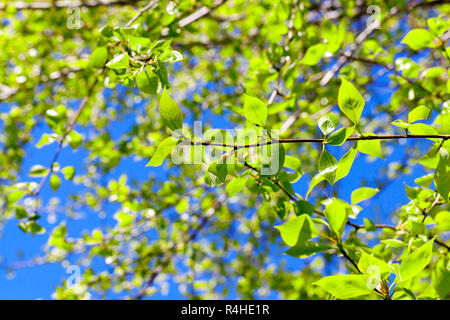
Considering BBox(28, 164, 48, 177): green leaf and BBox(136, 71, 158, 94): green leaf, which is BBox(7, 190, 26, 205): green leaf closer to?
BBox(28, 164, 48, 177): green leaf

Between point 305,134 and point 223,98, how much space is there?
2.55 ft

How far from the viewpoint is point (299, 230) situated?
26.1 inches

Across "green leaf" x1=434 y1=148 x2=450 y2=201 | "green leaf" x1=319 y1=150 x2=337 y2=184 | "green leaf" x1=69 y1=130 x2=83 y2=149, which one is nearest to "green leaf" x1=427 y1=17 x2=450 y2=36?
"green leaf" x1=434 y1=148 x2=450 y2=201

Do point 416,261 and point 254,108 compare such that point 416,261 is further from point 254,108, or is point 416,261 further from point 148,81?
point 148,81

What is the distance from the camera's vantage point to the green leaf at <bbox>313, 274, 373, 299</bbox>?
0.57 m

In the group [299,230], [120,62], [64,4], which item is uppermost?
[64,4]

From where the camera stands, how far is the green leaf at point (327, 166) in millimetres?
551

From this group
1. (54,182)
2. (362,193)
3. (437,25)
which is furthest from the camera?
(54,182)

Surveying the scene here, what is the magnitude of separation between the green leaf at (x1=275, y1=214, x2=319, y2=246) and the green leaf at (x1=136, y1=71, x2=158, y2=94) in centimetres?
38

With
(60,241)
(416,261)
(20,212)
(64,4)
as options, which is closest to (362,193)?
(416,261)

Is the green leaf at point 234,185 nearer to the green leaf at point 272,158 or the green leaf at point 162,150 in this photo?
the green leaf at point 272,158

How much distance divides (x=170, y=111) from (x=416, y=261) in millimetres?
493

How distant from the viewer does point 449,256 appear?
2.64ft
